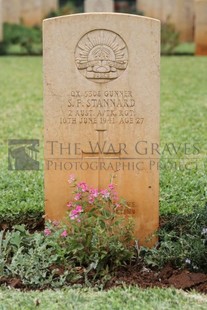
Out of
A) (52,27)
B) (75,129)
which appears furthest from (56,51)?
(75,129)

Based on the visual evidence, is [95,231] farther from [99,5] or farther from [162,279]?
[99,5]

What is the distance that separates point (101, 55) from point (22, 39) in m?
15.7

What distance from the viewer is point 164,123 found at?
34.2ft

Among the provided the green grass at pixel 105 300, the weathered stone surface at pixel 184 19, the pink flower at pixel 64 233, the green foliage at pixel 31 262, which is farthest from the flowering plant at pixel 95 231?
the weathered stone surface at pixel 184 19

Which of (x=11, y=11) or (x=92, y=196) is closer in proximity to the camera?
(x=92, y=196)

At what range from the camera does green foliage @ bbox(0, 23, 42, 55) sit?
20.8 meters

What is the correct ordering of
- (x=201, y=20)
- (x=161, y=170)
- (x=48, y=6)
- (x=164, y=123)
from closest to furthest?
1. (x=161, y=170)
2. (x=164, y=123)
3. (x=201, y=20)
4. (x=48, y=6)

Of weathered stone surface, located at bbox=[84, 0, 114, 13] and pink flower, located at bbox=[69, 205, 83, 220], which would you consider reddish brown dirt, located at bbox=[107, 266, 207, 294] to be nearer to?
pink flower, located at bbox=[69, 205, 83, 220]

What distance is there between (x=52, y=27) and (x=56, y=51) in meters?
0.16

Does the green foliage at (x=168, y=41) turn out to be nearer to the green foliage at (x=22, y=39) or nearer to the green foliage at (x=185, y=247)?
the green foliage at (x=22, y=39)

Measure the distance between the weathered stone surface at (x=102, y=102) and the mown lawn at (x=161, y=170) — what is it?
2.72ft

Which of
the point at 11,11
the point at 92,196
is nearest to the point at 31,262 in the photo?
the point at 92,196

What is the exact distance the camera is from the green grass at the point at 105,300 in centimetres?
459

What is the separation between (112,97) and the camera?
5.47 metres
